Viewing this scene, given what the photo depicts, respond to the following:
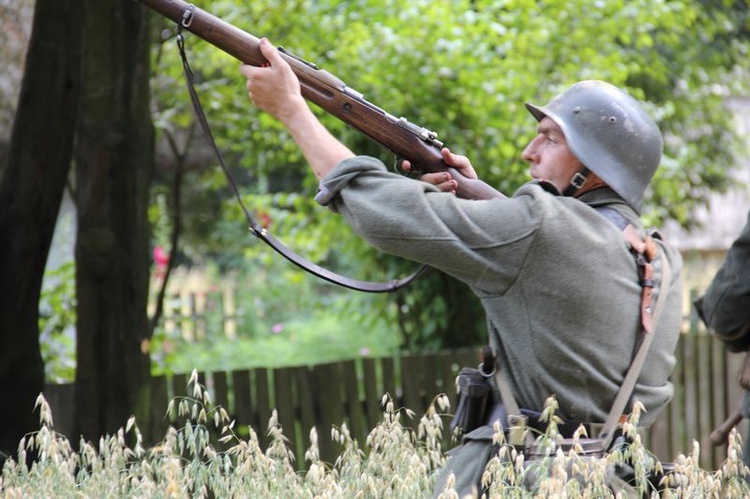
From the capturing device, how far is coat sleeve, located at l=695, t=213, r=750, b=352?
457cm

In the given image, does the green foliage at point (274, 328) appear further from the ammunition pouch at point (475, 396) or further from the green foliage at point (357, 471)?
the ammunition pouch at point (475, 396)

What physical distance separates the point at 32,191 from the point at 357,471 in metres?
2.35

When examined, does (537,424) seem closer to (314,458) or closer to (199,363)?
(314,458)

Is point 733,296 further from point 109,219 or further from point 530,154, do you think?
point 109,219

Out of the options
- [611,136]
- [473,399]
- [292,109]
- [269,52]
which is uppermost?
[269,52]

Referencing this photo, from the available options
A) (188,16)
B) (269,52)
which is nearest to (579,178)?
(269,52)

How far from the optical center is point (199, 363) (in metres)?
13.7

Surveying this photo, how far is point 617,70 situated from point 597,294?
21.9ft

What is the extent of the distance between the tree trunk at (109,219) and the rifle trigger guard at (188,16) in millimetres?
2136

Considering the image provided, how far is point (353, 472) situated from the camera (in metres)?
3.51

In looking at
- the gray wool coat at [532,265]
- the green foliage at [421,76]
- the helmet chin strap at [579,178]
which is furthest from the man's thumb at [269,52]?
the green foliage at [421,76]

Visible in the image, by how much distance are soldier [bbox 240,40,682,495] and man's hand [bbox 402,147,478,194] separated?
270 millimetres

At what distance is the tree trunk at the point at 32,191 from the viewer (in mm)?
4980

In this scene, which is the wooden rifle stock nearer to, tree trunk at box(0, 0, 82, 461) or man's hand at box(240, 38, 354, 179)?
man's hand at box(240, 38, 354, 179)
